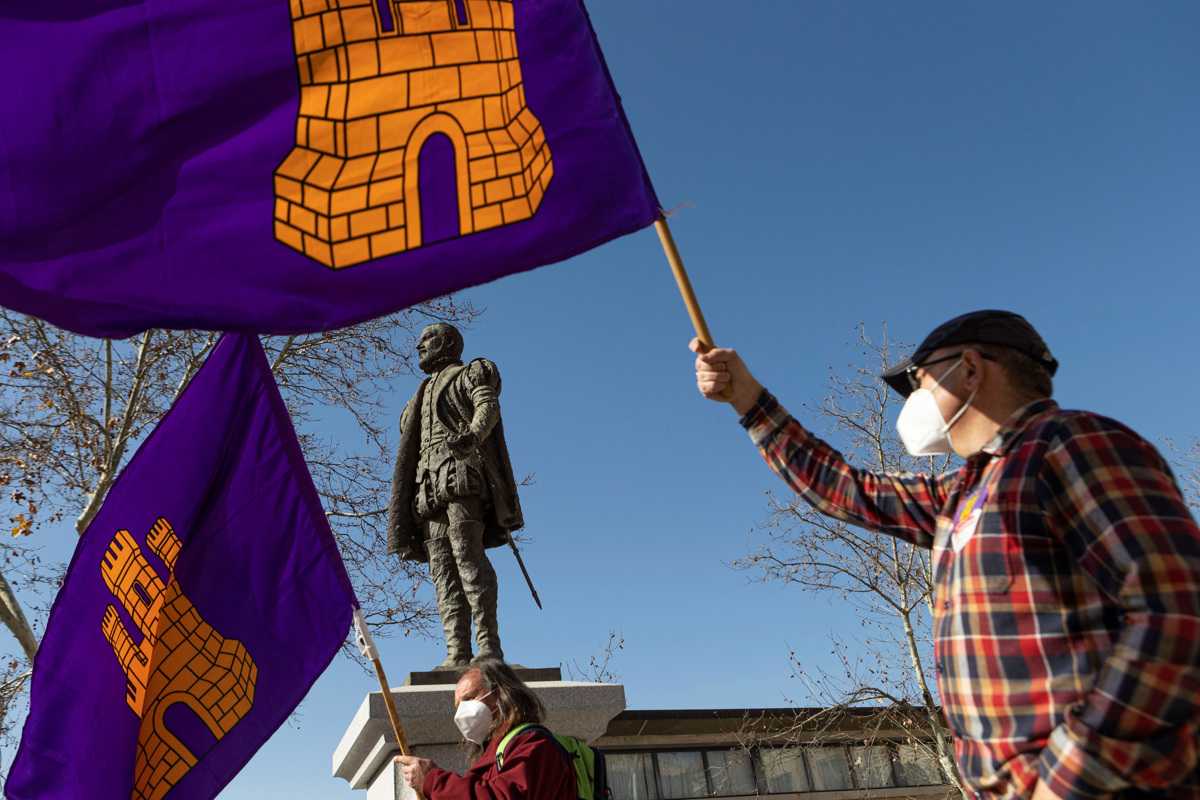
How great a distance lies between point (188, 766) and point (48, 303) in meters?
1.84

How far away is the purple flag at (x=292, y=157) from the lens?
305cm

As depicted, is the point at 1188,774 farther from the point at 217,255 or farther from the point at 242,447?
the point at 242,447

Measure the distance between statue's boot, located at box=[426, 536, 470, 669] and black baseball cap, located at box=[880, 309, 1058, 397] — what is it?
448 centimetres

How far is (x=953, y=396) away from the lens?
209 cm

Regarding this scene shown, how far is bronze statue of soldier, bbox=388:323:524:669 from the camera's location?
6367 millimetres

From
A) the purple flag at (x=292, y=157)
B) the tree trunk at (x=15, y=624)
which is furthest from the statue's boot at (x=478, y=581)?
the tree trunk at (x=15, y=624)

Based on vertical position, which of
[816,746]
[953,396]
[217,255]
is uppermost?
[217,255]

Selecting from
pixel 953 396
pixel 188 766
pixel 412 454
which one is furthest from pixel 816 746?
pixel 953 396

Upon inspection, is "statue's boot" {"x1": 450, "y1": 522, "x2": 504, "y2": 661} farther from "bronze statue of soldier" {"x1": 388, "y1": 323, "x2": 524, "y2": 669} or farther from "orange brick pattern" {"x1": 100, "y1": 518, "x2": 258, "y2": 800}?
"orange brick pattern" {"x1": 100, "y1": 518, "x2": 258, "y2": 800}

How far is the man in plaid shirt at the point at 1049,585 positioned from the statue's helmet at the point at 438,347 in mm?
5335

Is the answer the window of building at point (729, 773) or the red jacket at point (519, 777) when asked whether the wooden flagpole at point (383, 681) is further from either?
the window of building at point (729, 773)

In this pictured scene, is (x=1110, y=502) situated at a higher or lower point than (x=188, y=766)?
higher

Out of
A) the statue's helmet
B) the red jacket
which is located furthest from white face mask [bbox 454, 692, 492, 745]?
the statue's helmet

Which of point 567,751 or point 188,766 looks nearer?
point 567,751
